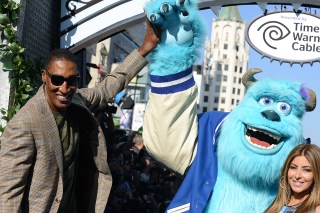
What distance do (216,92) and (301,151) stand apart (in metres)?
114

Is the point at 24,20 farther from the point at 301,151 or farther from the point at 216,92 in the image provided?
the point at 216,92

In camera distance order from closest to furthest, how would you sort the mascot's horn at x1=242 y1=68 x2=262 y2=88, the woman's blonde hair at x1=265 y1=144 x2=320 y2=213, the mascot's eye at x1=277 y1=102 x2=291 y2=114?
1. the woman's blonde hair at x1=265 y1=144 x2=320 y2=213
2. the mascot's eye at x1=277 y1=102 x2=291 y2=114
3. the mascot's horn at x1=242 y1=68 x2=262 y2=88

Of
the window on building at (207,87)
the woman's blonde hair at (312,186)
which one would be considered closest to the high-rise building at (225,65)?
the window on building at (207,87)

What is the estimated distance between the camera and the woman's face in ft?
10.9

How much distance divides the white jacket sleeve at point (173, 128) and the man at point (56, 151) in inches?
14.6

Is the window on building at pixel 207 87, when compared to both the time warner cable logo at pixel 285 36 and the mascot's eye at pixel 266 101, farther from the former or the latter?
the mascot's eye at pixel 266 101

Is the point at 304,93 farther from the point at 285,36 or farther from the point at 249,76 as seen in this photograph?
the point at 285,36

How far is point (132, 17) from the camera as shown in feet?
21.2

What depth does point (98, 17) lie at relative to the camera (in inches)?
256

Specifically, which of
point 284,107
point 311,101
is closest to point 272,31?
point 311,101

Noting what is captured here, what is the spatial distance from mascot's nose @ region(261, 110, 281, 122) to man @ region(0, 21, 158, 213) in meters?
0.82

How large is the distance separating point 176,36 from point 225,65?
112139mm

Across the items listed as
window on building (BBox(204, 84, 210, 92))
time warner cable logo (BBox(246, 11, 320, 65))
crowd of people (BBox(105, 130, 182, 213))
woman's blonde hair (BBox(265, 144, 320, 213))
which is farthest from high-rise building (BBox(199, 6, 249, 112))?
woman's blonde hair (BBox(265, 144, 320, 213))

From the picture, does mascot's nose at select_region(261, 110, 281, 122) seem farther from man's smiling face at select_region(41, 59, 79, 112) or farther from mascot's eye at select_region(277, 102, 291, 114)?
man's smiling face at select_region(41, 59, 79, 112)
